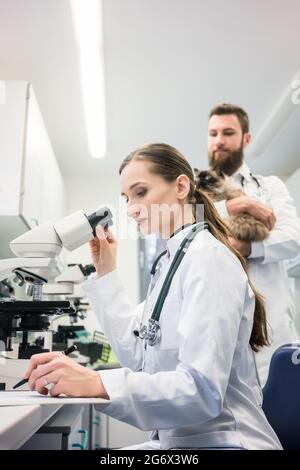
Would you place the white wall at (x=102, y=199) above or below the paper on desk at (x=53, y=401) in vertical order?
above

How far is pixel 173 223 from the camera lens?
103 centimetres

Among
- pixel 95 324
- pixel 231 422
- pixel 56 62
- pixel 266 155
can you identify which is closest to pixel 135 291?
pixel 95 324

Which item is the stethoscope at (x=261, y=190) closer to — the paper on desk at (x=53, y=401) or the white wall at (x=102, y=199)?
the paper on desk at (x=53, y=401)

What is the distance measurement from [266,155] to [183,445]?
2962mm

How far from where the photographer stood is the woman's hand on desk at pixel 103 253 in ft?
3.82

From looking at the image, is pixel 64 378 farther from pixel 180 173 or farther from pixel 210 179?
pixel 210 179

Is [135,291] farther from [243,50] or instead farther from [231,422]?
[231,422]

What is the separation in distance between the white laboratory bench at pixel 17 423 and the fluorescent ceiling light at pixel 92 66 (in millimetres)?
1621

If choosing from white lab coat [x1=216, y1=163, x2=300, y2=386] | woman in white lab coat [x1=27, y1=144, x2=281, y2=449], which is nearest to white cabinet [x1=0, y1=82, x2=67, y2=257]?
white lab coat [x1=216, y1=163, x2=300, y2=386]

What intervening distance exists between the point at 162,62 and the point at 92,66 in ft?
1.34

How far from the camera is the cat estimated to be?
62.3 inches

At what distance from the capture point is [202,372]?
0.68 meters

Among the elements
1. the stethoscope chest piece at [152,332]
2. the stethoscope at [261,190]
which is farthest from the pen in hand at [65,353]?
the stethoscope at [261,190]

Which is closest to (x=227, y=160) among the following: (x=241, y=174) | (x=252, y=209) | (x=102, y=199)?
(x=241, y=174)
